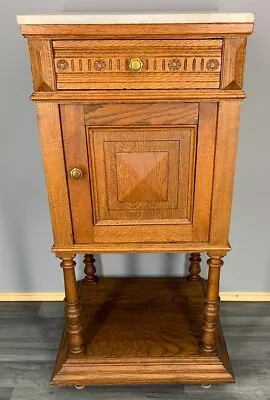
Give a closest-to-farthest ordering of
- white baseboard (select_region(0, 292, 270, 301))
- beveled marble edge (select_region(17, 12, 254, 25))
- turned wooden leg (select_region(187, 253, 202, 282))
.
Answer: beveled marble edge (select_region(17, 12, 254, 25)), turned wooden leg (select_region(187, 253, 202, 282)), white baseboard (select_region(0, 292, 270, 301))

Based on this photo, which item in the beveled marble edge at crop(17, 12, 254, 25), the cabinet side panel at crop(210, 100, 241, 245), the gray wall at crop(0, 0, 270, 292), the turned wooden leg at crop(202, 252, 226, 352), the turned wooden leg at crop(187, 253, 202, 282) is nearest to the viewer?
the beveled marble edge at crop(17, 12, 254, 25)

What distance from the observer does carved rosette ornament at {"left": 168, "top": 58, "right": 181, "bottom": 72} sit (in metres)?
1.00

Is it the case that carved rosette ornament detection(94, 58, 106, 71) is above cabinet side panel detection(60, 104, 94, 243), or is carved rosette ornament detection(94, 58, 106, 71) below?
above

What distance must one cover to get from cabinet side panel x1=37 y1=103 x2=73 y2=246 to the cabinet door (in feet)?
0.06

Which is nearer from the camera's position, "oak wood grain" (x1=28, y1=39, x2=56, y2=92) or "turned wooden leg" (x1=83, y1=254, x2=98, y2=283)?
"oak wood grain" (x1=28, y1=39, x2=56, y2=92)

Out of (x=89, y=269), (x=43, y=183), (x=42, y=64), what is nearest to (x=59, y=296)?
(x=89, y=269)

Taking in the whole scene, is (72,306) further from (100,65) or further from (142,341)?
(100,65)

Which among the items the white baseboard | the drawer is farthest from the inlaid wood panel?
the white baseboard

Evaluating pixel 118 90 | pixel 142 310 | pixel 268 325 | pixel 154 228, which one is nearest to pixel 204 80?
pixel 118 90

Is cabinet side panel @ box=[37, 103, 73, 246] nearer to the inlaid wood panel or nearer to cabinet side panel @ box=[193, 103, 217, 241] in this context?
the inlaid wood panel

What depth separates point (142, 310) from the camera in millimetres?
1586

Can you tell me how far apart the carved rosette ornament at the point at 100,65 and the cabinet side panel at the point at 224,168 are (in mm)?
285

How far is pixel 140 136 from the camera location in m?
1.08

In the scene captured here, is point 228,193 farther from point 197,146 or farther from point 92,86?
point 92,86
